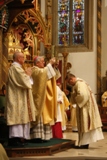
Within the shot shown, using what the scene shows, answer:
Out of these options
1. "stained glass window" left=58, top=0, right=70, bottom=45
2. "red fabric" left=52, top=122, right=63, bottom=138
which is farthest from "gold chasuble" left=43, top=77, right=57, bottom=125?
"stained glass window" left=58, top=0, right=70, bottom=45

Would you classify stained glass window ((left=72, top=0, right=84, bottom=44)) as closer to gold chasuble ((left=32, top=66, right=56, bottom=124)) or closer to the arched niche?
the arched niche

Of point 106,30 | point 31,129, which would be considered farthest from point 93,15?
point 31,129

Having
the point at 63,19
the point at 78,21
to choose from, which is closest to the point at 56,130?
the point at 78,21

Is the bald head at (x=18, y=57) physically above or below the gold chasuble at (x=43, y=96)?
above

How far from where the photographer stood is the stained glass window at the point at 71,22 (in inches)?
626

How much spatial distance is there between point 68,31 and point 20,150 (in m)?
9.23

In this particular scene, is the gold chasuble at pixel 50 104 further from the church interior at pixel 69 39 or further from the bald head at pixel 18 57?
the church interior at pixel 69 39

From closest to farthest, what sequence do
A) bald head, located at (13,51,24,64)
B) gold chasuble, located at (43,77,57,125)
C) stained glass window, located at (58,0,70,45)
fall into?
bald head, located at (13,51,24,64)
gold chasuble, located at (43,77,57,125)
stained glass window, located at (58,0,70,45)

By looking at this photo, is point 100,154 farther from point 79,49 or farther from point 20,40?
point 79,49

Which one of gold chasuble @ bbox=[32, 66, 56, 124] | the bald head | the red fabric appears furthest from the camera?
the red fabric

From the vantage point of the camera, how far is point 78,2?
1598cm

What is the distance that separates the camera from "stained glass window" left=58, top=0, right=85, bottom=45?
1590cm

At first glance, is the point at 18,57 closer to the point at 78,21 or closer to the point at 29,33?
the point at 29,33

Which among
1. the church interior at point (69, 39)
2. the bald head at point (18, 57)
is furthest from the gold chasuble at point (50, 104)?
the church interior at point (69, 39)
